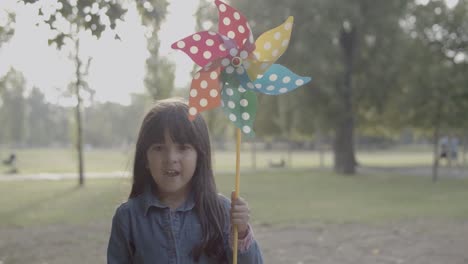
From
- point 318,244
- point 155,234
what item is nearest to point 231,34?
point 155,234

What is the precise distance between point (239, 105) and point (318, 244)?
549cm

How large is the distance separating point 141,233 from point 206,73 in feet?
3.00

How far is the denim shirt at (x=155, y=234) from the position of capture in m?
2.61

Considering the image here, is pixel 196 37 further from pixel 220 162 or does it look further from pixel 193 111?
pixel 220 162

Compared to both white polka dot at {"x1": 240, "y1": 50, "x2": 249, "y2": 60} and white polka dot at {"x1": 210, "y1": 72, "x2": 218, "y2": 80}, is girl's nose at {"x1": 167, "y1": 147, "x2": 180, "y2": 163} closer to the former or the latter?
white polka dot at {"x1": 210, "y1": 72, "x2": 218, "y2": 80}

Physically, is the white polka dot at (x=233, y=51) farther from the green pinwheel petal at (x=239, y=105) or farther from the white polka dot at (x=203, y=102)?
the white polka dot at (x=203, y=102)

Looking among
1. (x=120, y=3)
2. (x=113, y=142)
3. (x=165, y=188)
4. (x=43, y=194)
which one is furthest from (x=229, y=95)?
(x=113, y=142)

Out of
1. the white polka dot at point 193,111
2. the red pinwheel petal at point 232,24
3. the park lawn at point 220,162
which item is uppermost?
the red pinwheel petal at point 232,24

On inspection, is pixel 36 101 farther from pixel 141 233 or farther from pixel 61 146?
pixel 141 233

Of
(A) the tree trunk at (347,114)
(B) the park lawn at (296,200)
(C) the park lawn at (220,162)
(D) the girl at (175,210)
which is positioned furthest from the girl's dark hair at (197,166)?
(A) the tree trunk at (347,114)

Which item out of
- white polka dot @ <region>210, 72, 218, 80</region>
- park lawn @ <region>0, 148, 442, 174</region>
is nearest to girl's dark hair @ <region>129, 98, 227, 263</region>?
white polka dot @ <region>210, 72, 218, 80</region>

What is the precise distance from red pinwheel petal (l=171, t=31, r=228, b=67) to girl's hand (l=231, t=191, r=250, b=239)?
30.4 inches

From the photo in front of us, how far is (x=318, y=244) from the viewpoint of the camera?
7840 millimetres

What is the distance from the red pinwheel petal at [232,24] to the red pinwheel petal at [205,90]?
7.8 inches
